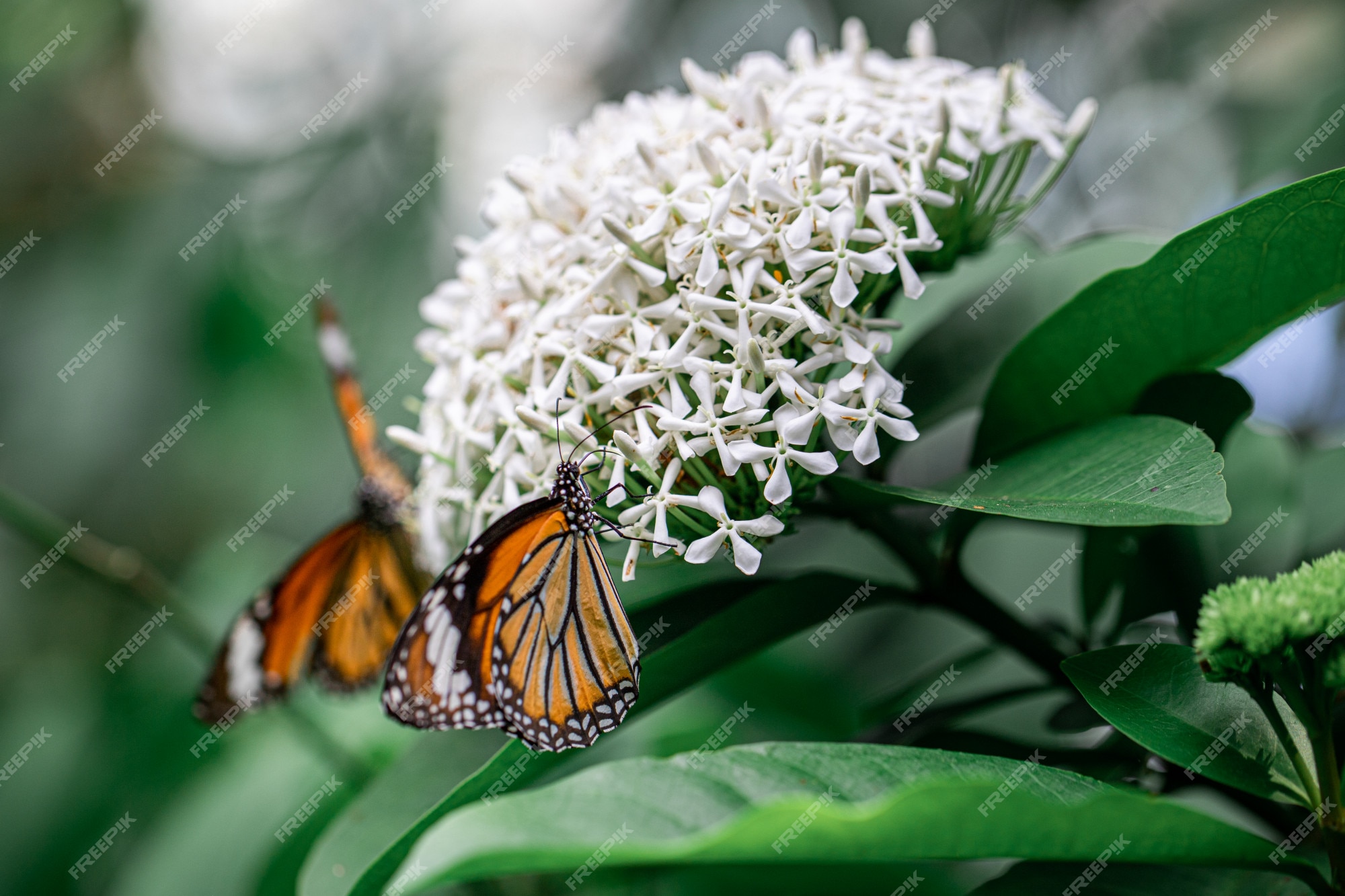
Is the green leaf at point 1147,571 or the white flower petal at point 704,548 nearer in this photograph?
the white flower petal at point 704,548

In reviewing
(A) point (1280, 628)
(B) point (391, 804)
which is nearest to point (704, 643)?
(B) point (391, 804)

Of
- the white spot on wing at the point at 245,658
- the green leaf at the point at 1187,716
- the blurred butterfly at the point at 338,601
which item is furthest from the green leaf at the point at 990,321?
the white spot on wing at the point at 245,658

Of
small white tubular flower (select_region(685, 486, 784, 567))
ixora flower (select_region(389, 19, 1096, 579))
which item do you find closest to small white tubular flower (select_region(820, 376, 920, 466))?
ixora flower (select_region(389, 19, 1096, 579))

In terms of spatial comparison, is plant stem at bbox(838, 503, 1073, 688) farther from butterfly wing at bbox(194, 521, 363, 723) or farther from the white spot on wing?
the white spot on wing

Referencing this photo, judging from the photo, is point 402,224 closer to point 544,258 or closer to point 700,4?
point 700,4

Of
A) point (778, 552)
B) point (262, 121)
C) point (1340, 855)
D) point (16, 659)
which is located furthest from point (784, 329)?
point (16, 659)

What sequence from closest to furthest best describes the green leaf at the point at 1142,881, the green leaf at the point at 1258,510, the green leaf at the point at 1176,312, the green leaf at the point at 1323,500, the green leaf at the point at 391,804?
the green leaf at the point at 1142,881 → the green leaf at the point at 1176,312 → the green leaf at the point at 391,804 → the green leaf at the point at 1258,510 → the green leaf at the point at 1323,500

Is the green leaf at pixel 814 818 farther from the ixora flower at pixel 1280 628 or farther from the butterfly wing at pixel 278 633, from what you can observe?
the butterfly wing at pixel 278 633
